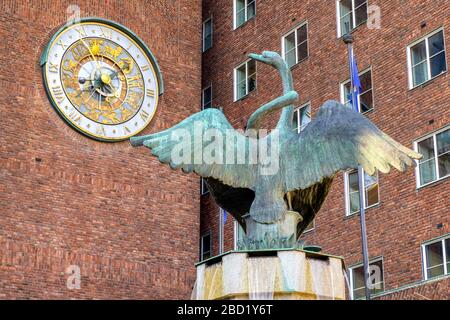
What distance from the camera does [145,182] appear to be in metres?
34.1

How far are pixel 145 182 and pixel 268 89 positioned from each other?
498cm

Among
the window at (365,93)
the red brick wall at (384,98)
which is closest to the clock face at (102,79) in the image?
the red brick wall at (384,98)

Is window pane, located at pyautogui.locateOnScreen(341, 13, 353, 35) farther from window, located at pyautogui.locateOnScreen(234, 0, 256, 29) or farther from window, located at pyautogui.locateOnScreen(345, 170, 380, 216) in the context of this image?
window, located at pyautogui.locateOnScreen(234, 0, 256, 29)

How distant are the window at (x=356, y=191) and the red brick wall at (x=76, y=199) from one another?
6.05 meters

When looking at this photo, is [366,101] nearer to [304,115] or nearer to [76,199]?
[304,115]

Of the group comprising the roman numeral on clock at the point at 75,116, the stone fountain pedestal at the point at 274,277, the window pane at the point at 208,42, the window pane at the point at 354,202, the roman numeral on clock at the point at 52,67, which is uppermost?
the window pane at the point at 208,42

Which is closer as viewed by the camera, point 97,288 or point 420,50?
point 420,50

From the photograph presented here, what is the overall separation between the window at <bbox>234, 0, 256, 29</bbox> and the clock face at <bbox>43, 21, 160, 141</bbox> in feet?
12.1

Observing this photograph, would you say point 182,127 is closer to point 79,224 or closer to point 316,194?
point 316,194

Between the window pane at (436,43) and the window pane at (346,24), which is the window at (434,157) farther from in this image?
the window pane at (346,24)

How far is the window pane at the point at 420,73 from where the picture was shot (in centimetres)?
2942
